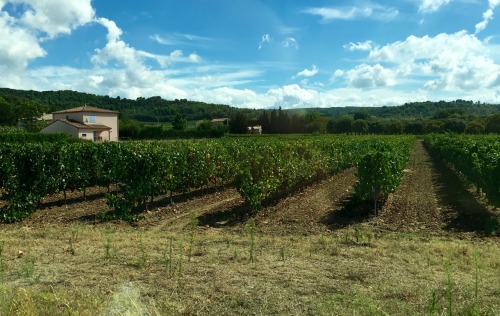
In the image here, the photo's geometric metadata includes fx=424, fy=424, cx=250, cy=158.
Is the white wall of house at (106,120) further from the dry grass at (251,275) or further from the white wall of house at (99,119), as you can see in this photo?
the dry grass at (251,275)

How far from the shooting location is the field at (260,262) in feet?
16.2

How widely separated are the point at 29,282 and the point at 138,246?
2.45 meters

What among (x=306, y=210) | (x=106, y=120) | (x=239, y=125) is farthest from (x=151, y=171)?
(x=239, y=125)

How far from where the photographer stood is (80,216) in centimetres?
1198

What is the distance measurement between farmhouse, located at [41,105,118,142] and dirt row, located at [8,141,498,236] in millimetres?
50312

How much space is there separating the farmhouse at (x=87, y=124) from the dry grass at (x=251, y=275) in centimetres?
5737

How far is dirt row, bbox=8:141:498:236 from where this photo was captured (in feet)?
34.0

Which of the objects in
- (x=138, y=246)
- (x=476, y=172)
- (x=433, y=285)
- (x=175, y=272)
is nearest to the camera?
(x=433, y=285)

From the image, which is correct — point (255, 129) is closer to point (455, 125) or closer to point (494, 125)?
point (455, 125)

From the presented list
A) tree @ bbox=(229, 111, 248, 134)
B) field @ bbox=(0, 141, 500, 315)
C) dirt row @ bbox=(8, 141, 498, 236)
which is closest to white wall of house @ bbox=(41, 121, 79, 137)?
tree @ bbox=(229, 111, 248, 134)

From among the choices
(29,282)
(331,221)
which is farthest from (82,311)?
(331,221)

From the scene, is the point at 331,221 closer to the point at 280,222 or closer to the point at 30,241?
the point at 280,222

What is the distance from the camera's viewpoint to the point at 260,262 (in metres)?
6.83

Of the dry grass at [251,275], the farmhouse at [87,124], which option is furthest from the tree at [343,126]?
the dry grass at [251,275]
